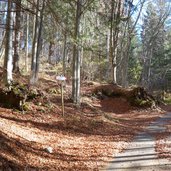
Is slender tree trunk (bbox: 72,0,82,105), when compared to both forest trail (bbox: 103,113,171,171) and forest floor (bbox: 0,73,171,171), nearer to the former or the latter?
forest floor (bbox: 0,73,171,171)

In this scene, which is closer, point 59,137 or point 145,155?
point 145,155

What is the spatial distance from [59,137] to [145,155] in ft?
9.41

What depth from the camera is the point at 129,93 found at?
22188 mm

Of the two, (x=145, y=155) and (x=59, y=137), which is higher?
(x=59, y=137)

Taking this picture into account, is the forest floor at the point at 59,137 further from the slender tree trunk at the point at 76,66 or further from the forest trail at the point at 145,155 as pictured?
the slender tree trunk at the point at 76,66

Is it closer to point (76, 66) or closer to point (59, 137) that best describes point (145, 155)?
point (59, 137)

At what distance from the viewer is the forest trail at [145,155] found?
783 cm

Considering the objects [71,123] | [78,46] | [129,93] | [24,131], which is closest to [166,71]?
[129,93]

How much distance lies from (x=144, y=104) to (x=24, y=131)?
1276 cm

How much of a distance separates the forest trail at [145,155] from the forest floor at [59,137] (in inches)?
12.5

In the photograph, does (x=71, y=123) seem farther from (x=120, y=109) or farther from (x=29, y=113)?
(x=120, y=109)

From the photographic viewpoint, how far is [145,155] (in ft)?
29.4

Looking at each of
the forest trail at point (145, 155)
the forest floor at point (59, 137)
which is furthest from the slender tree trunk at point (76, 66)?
the forest trail at point (145, 155)

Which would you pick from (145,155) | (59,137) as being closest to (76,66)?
(59,137)
